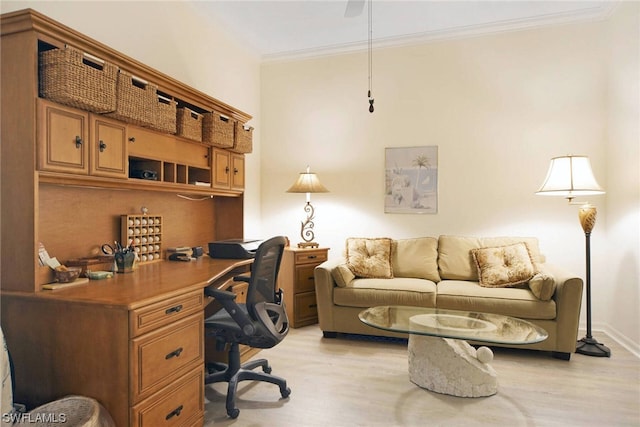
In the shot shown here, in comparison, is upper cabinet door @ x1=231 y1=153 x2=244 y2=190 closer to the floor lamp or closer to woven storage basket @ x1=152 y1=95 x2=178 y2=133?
woven storage basket @ x1=152 y1=95 x2=178 y2=133

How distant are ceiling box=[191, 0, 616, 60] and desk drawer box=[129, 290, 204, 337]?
2645 millimetres

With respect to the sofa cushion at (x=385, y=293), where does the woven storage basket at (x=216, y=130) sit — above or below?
above

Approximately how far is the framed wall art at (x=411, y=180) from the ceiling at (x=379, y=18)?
46.2 inches

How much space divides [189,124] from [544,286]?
2879 millimetres

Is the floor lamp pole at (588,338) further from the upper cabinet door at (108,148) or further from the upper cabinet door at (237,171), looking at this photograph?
the upper cabinet door at (108,148)

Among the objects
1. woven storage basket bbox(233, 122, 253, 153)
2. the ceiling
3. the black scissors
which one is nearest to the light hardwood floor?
the black scissors

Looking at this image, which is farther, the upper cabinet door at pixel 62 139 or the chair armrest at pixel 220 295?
the chair armrest at pixel 220 295

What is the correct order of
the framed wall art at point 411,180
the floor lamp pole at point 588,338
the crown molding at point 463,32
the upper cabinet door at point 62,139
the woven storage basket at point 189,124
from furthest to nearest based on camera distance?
the framed wall art at point 411,180
the crown molding at point 463,32
the floor lamp pole at point 588,338
the woven storage basket at point 189,124
the upper cabinet door at point 62,139

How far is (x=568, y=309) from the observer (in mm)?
2998

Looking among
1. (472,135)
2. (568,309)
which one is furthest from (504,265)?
(472,135)

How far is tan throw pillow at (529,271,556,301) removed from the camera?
301 centimetres

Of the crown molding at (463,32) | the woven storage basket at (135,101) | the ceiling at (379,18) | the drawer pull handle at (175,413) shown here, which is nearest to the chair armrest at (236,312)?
the drawer pull handle at (175,413)

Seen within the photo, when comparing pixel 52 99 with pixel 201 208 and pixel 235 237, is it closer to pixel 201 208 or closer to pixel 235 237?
pixel 201 208

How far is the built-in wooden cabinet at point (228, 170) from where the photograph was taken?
3.17 metres
